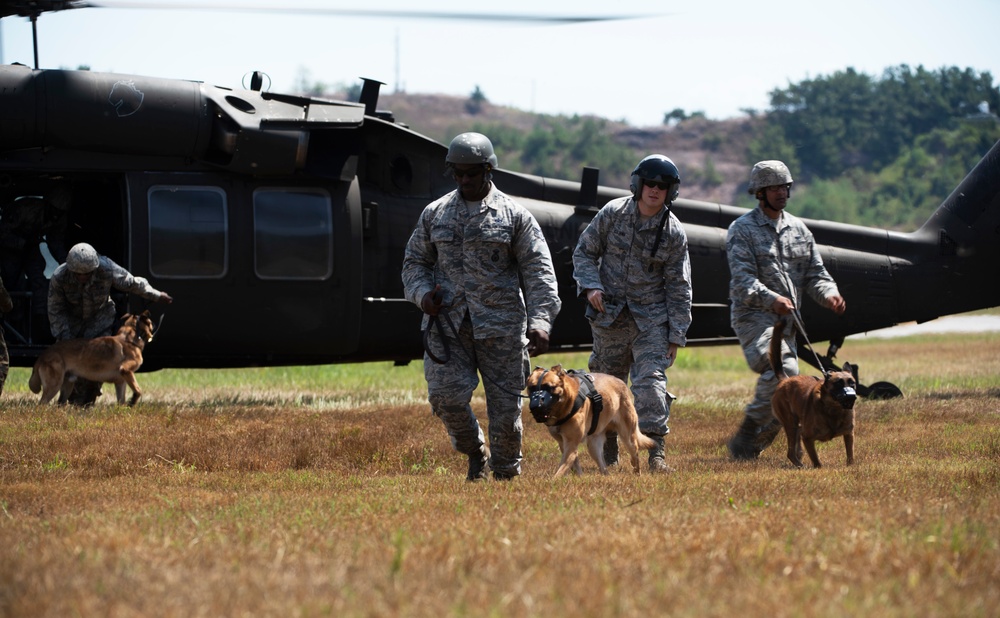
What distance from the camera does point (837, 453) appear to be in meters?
9.59

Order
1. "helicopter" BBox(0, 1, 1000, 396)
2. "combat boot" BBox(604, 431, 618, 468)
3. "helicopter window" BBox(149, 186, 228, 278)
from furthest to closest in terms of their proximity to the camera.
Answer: "helicopter window" BBox(149, 186, 228, 278)
"helicopter" BBox(0, 1, 1000, 396)
"combat boot" BBox(604, 431, 618, 468)

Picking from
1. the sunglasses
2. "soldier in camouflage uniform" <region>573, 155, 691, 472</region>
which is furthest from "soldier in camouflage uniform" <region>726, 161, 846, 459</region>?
the sunglasses

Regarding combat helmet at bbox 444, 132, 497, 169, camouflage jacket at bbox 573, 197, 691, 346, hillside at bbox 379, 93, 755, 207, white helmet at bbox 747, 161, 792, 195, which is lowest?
hillside at bbox 379, 93, 755, 207

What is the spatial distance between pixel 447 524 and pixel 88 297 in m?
6.89

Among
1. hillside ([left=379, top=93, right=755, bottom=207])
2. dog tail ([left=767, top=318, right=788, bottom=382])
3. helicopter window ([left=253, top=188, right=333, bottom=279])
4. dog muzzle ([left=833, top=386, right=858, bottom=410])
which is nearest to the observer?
dog muzzle ([left=833, top=386, right=858, bottom=410])

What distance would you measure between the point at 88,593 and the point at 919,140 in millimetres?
95010

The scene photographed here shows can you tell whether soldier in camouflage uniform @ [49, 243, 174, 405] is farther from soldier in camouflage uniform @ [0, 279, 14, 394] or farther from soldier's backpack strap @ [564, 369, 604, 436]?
soldier's backpack strap @ [564, 369, 604, 436]

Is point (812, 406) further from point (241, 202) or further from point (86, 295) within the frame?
point (86, 295)

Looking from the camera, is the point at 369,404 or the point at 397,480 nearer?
the point at 397,480

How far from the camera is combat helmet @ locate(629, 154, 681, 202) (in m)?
8.33

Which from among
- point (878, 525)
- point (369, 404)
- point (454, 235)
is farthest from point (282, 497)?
point (369, 404)

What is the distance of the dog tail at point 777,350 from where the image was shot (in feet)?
28.1

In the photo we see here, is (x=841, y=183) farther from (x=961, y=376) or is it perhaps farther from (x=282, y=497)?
(x=282, y=497)

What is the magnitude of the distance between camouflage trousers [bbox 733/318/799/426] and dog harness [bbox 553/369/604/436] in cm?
175
